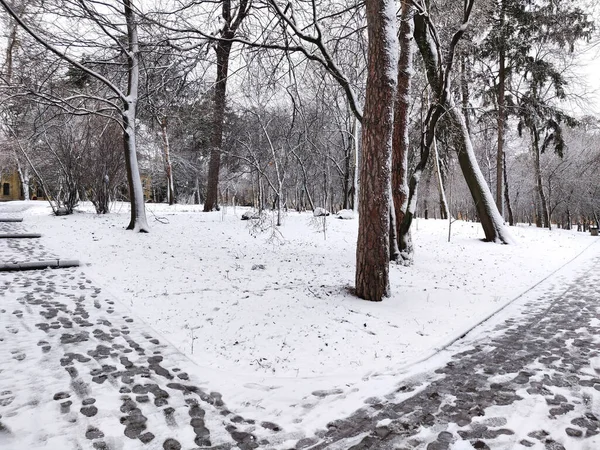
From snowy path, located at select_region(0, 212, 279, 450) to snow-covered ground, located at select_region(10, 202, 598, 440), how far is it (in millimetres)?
287

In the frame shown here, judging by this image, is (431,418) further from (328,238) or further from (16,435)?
(328,238)

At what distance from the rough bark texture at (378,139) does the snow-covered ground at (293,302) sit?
2.48 ft

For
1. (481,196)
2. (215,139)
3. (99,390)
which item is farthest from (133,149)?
(481,196)

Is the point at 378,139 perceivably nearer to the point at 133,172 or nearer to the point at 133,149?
the point at 133,149

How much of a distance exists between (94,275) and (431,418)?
667 cm

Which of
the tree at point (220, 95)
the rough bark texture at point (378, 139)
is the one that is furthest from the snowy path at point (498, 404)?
the tree at point (220, 95)

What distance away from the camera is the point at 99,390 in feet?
9.89

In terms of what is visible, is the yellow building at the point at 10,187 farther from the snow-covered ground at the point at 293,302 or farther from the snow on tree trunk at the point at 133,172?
the snow on tree trunk at the point at 133,172

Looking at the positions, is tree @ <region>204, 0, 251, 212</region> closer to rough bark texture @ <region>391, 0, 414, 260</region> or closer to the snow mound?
rough bark texture @ <region>391, 0, 414, 260</region>

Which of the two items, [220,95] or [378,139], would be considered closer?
[378,139]

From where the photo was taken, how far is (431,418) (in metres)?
2.78

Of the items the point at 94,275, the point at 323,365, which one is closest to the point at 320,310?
the point at 323,365

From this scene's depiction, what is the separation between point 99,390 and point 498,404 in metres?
3.34

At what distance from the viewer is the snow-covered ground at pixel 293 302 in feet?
11.4
